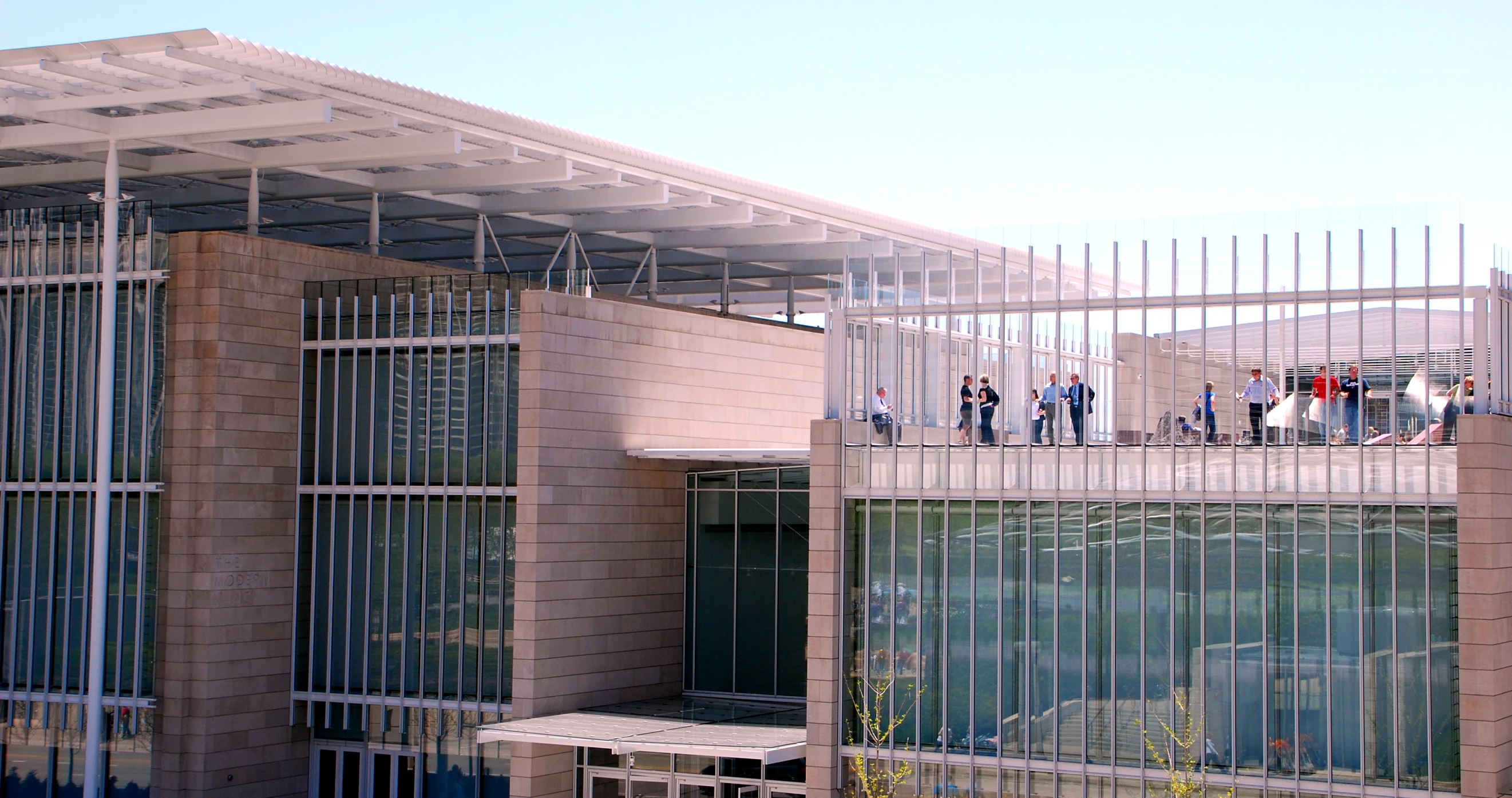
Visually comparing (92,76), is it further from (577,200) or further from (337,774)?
(337,774)

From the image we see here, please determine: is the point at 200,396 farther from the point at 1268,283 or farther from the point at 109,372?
the point at 1268,283

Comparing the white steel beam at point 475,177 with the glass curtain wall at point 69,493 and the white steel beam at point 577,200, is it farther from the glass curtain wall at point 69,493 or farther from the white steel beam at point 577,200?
the glass curtain wall at point 69,493

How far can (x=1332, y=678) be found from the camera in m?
21.1

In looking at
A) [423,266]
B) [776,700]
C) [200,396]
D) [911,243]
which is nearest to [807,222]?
[911,243]

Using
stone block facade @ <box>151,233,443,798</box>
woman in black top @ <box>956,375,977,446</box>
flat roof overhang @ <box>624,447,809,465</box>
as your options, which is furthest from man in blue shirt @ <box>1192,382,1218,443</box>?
stone block facade @ <box>151,233,443,798</box>

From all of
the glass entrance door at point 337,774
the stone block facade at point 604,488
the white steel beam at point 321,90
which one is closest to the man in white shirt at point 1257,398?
the stone block facade at point 604,488

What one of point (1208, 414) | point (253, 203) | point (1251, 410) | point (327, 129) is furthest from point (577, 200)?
point (1251, 410)

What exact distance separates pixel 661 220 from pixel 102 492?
14211mm

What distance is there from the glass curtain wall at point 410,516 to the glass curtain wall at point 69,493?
289 centimetres

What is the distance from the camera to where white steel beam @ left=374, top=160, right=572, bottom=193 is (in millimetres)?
32188

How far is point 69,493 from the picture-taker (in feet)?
100.0

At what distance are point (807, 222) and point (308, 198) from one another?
1156 centimetres

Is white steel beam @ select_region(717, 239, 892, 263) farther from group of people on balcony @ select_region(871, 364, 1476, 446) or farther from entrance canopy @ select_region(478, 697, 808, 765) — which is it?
group of people on balcony @ select_region(871, 364, 1476, 446)

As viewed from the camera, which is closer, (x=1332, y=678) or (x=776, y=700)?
(x=1332, y=678)
